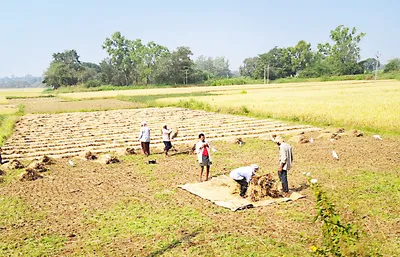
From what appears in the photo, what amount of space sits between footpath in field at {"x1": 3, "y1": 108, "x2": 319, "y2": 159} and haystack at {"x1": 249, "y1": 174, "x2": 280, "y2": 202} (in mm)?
7778

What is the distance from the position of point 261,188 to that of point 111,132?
1412 centimetres

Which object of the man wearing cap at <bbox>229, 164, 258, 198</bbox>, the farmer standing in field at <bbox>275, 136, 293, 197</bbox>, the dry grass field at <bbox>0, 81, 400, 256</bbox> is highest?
the farmer standing in field at <bbox>275, 136, 293, 197</bbox>

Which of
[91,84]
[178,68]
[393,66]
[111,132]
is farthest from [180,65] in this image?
[111,132]

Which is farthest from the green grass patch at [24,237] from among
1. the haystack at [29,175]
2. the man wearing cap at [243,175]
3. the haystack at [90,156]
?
the haystack at [90,156]

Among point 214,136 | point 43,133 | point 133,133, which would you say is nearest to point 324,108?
point 214,136

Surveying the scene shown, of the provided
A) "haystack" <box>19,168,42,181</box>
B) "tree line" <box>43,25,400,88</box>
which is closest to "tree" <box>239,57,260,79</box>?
"tree line" <box>43,25,400,88</box>

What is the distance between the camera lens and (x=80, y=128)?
24156mm

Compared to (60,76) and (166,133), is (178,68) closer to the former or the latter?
(60,76)

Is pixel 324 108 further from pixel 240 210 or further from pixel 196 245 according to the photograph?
pixel 196 245

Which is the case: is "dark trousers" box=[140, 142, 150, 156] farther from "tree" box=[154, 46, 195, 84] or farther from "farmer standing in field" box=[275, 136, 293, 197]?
"tree" box=[154, 46, 195, 84]

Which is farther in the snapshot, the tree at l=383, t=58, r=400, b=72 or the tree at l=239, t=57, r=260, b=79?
the tree at l=239, t=57, r=260, b=79

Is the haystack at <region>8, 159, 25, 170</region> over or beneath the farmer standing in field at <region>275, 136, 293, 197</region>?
beneath

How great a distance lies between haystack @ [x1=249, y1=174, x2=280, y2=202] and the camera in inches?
367

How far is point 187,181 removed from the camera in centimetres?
1151
